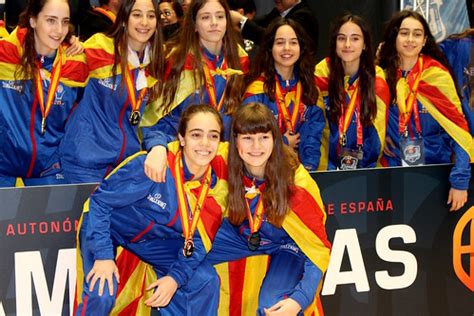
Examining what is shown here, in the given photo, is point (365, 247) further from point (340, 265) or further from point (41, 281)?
point (41, 281)

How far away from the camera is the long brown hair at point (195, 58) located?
5.64 m

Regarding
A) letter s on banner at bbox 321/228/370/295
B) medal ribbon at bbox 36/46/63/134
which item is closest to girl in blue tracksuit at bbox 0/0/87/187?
medal ribbon at bbox 36/46/63/134

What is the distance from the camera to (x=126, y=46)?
18.1 feet

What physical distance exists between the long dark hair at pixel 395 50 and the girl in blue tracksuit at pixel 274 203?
147cm

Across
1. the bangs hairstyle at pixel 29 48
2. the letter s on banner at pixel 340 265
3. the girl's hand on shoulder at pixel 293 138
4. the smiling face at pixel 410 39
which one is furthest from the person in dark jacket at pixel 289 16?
the letter s on banner at pixel 340 265

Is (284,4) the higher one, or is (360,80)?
(284,4)

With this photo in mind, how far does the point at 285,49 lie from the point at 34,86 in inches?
65.9

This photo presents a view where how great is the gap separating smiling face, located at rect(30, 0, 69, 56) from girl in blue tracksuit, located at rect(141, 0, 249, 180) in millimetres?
714

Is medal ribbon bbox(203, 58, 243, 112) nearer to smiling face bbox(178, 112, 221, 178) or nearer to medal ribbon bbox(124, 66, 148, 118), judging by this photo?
medal ribbon bbox(124, 66, 148, 118)

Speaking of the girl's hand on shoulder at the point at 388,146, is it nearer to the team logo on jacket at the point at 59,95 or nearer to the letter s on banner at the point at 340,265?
the letter s on banner at the point at 340,265

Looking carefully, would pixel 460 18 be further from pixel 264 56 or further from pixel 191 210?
pixel 191 210

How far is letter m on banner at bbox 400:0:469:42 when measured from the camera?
764 centimetres

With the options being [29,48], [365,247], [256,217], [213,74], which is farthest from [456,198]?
[29,48]

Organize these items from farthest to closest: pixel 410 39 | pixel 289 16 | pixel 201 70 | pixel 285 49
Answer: pixel 289 16 < pixel 410 39 < pixel 285 49 < pixel 201 70
